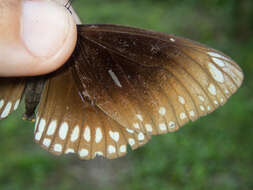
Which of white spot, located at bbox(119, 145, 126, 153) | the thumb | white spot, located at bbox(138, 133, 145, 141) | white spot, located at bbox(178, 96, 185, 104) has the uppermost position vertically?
the thumb

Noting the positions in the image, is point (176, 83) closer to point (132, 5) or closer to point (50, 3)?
point (50, 3)

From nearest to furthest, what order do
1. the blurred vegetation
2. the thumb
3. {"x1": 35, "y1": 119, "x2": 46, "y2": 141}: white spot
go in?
1. the thumb
2. {"x1": 35, "y1": 119, "x2": 46, "y2": 141}: white spot
3. the blurred vegetation

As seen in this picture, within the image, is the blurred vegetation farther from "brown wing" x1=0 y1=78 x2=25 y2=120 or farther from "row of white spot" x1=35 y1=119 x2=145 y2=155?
"brown wing" x1=0 y1=78 x2=25 y2=120

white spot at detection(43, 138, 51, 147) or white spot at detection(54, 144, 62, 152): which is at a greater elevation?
white spot at detection(43, 138, 51, 147)

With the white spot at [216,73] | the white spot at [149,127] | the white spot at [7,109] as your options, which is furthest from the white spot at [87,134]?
the white spot at [216,73]

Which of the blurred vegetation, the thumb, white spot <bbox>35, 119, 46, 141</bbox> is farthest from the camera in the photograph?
the blurred vegetation

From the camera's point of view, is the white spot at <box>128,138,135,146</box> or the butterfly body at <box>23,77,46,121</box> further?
the white spot at <box>128,138,135,146</box>

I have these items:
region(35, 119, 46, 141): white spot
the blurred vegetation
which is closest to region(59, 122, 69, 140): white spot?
region(35, 119, 46, 141): white spot

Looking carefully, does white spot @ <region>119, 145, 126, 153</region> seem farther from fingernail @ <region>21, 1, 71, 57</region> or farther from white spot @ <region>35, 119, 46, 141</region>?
fingernail @ <region>21, 1, 71, 57</region>

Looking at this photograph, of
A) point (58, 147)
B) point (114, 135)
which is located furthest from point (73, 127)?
point (114, 135)
